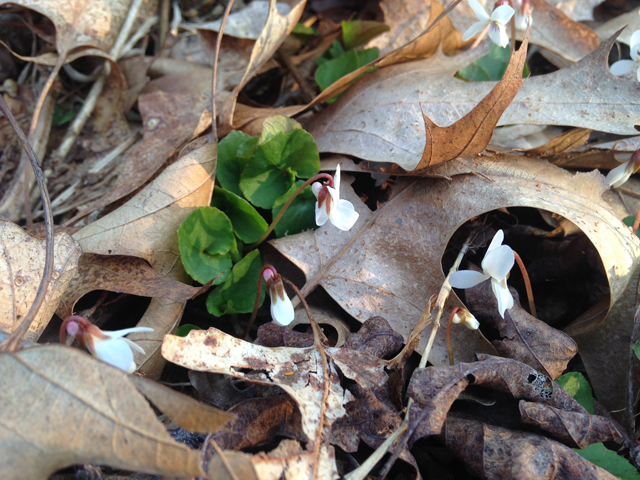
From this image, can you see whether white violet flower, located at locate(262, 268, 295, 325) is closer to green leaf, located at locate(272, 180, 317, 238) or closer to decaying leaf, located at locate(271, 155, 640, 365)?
decaying leaf, located at locate(271, 155, 640, 365)

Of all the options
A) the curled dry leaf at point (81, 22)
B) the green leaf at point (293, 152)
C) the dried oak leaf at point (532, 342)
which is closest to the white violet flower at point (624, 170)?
the dried oak leaf at point (532, 342)

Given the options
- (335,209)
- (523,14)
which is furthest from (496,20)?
(335,209)

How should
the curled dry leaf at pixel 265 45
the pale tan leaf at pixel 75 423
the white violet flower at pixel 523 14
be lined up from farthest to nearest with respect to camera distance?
1. the white violet flower at pixel 523 14
2. the curled dry leaf at pixel 265 45
3. the pale tan leaf at pixel 75 423

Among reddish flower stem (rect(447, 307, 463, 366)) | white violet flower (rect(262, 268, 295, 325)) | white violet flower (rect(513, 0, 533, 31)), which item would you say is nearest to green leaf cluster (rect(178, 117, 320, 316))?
white violet flower (rect(262, 268, 295, 325))

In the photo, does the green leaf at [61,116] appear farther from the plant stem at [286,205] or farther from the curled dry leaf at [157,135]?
the plant stem at [286,205]

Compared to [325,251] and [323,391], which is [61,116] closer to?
[325,251]

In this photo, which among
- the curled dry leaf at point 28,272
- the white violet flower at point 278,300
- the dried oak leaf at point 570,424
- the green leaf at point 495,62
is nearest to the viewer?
the dried oak leaf at point 570,424

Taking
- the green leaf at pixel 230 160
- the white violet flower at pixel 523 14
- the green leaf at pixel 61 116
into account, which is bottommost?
the green leaf at pixel 230 160
